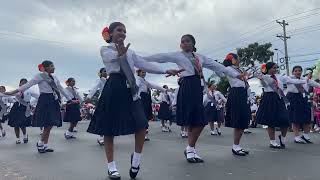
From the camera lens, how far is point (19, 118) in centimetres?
1335

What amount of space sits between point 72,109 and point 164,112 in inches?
182

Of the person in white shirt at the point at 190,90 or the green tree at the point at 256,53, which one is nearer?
the person in white shirt at the point at 190,90

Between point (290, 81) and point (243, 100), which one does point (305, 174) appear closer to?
point (243, 100)

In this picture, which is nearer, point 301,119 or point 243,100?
point 243,100

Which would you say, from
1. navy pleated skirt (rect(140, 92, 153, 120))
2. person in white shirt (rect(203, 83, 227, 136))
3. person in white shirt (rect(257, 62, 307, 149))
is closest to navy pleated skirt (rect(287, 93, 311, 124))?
person in white shirt (rect(257, 62, 307, 149))

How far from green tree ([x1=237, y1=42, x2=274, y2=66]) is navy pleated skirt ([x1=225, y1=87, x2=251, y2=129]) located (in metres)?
29.3

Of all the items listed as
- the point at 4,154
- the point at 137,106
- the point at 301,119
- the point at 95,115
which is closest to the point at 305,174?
the point at 137,106

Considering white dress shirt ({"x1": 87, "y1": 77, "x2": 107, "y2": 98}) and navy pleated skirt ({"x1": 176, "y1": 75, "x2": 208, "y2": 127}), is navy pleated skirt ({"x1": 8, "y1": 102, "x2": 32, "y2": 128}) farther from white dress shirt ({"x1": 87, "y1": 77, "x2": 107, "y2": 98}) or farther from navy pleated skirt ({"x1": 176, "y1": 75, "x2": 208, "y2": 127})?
navy pleated skirt ({"x1": 176, "y1": 75, "x2": 208, "y2": 127})

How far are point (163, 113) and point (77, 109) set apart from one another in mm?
4343

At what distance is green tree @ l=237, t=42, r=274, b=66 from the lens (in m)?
37.8

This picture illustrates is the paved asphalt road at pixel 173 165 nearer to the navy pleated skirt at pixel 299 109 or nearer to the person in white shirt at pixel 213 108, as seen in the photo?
the navy pleated skirt at pixel 299 109

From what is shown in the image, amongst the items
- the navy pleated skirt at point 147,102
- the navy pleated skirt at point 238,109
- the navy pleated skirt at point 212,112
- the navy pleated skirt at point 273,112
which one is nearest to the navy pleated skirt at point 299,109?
the navy pleated skirt at point 273,112

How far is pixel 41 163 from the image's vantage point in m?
7.95

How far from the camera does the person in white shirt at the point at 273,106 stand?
31.9 ft
